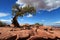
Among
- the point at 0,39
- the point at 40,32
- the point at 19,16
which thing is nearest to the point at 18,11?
the point at 19,16

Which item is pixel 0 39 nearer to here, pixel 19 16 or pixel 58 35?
pixel 58 35

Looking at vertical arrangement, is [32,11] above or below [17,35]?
above

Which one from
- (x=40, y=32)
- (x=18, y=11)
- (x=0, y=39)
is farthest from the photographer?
(x=18, y=11)

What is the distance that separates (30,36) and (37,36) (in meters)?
0.88

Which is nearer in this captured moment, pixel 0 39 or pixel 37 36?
pixel 0 39

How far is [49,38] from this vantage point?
1712 centimetres

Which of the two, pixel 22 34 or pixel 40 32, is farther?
pixel 40 32

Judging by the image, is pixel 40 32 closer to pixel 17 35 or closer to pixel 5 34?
pixel 17 35

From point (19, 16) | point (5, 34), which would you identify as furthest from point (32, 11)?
point (5, 34)

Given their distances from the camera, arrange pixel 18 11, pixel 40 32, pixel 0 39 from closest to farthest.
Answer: pixel 0 39
pixel 40 32
pixel 18 11

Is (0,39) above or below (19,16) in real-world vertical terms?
below

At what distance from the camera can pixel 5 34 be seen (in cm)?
1644

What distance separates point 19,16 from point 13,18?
1.35m

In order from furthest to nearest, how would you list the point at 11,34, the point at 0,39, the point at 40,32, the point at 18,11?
the point at 18,11, the point at 40,32, the point at 11,34, the point at 0,39
